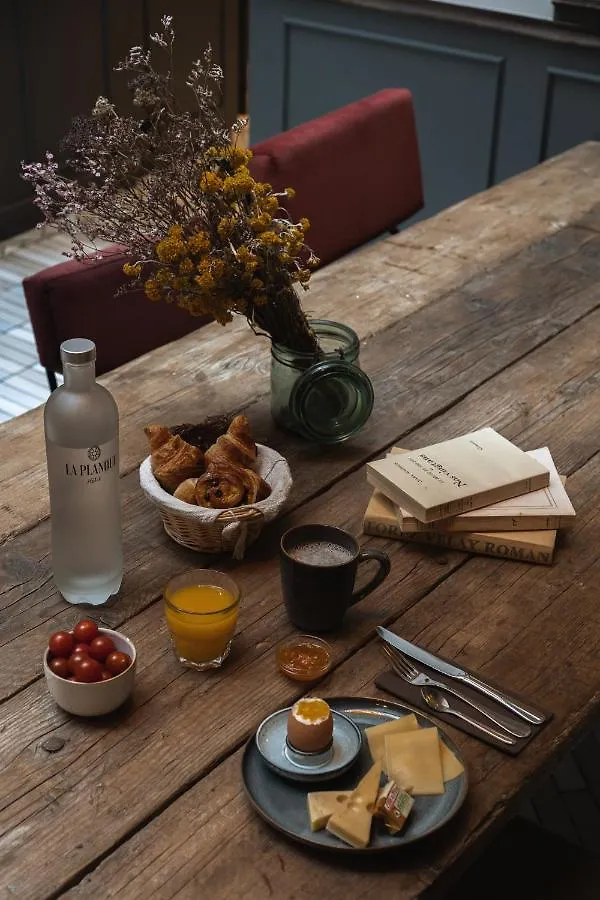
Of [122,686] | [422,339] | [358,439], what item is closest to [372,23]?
[422,339]

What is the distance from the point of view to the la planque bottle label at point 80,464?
50.6 inches

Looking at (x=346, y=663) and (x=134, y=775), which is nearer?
(x=134, y=775)

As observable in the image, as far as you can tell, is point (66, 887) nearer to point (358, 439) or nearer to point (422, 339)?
point (358, 439)

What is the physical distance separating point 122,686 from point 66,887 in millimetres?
231

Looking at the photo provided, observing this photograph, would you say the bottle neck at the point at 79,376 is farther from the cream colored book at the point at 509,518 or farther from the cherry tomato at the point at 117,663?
the cream colored book at the point at 509,518

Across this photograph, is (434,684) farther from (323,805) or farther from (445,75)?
(445,75)

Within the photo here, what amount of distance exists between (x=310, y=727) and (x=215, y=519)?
0.35m

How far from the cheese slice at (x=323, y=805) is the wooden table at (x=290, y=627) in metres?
0.03

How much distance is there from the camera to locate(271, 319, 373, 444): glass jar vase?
166 centimetres

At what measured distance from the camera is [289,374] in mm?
1708

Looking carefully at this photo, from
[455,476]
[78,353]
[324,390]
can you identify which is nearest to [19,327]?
[324,390]

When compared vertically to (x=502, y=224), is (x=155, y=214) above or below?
above

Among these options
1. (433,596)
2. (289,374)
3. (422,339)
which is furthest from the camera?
(422,339)

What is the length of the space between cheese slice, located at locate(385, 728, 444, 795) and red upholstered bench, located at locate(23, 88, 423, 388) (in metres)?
1.05
